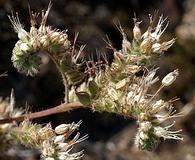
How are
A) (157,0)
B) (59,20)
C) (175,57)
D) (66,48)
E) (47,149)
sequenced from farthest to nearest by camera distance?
(157,0)
(175,57)
(59,20)
(66,48)
(47,149)

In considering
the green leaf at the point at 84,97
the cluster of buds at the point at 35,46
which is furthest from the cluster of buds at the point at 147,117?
the cluster of buds at the point at 35,46

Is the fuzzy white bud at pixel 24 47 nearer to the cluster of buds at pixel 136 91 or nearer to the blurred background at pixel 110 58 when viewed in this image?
the cluster of buds at pixel 136 91

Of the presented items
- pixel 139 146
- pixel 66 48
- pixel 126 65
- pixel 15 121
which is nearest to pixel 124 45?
pixel 126 65

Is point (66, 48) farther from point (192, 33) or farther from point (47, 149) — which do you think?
point (192, 33)

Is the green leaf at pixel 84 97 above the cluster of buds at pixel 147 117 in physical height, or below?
above

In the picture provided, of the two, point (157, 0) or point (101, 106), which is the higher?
point (157, 0)

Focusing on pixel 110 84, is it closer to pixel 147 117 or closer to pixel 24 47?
pixel 147 117

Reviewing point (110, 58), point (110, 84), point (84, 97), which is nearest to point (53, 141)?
point (84, 97)
